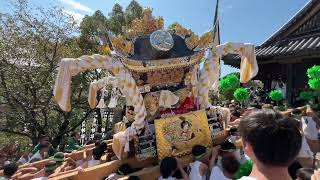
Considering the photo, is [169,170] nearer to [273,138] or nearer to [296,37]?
[273,138]

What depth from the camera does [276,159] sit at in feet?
6.05

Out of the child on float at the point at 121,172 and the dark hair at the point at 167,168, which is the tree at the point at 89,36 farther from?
the dark hair at the point at 167,168

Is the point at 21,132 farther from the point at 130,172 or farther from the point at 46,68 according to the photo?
the point at 130,172

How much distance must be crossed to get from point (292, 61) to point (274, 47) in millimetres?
784

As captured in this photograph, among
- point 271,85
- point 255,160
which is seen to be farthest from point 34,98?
point 255,160

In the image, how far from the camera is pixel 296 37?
9156mm

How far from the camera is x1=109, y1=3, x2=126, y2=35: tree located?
727 inches

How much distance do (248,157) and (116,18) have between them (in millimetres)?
16576

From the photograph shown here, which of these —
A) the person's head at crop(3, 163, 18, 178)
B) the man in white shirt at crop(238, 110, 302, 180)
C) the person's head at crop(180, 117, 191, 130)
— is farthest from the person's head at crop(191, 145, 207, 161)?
the person's head at crop(3, 163, 18, 178)

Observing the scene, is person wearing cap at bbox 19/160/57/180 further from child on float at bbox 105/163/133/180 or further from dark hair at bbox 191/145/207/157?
dark hair at bbox 191/145/207/157

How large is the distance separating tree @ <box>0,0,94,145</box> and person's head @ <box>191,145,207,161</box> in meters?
9.49

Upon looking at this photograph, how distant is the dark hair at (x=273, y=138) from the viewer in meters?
1.84

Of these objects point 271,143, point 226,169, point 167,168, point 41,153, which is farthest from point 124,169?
point 41,153

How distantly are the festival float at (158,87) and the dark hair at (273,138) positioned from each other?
8.56ft
